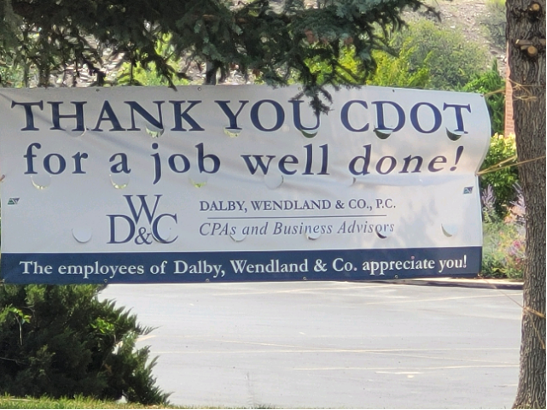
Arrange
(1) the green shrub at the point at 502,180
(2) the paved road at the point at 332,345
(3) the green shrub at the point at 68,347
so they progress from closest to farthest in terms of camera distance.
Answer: (3) the green shrub at the point at 68,347 → (2) the paved road at the point at 332,345 → (1) the green shrub at the point at 502,180

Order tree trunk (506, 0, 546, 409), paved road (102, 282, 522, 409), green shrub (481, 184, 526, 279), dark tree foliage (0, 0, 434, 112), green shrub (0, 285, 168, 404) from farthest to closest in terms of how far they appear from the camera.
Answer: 1. green shrub (481, 184, 526, 279)
2. paved road (102, 282, 522, 409)
3. green shrub (0, 285, 168, 404)
4. dark tree foliage (0, 0, 434, 112)
5. tree trunk (506, 0, 546, 409)

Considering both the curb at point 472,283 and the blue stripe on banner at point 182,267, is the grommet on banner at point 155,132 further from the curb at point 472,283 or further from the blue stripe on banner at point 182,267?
the curb at point 472,283

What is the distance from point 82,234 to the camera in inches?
237

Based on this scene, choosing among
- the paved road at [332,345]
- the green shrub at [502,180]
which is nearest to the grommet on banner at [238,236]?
the paved road at [332,345]

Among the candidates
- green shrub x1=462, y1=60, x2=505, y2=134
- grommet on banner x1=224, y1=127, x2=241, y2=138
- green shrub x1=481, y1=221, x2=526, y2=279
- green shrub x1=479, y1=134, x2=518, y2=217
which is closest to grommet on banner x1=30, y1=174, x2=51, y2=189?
grommet on banner x1=224, y1=127, x2=241, y2=138

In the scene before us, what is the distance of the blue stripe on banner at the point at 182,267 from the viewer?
19.7 feet

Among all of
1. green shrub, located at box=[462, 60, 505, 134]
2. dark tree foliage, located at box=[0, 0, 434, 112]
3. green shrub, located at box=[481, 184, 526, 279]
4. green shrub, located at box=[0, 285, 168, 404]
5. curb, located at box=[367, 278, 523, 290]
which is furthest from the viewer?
green shrub, located at box=[462, 60, 505, 134]

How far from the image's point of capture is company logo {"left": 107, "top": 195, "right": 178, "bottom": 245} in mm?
6023

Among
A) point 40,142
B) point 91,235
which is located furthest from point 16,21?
point 91,235

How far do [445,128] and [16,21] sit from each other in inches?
113

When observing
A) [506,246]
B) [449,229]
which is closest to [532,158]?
[449,229]

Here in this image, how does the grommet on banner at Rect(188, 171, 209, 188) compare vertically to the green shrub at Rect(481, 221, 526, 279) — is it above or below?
below

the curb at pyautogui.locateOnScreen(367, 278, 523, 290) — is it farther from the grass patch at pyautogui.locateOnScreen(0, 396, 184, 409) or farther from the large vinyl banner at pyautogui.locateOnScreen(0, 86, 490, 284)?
the large vinyl banner at pyautogui.locateOnScreen(0, 86, 490, 284)

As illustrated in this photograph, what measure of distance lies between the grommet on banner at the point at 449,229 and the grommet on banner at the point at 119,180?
217cm
